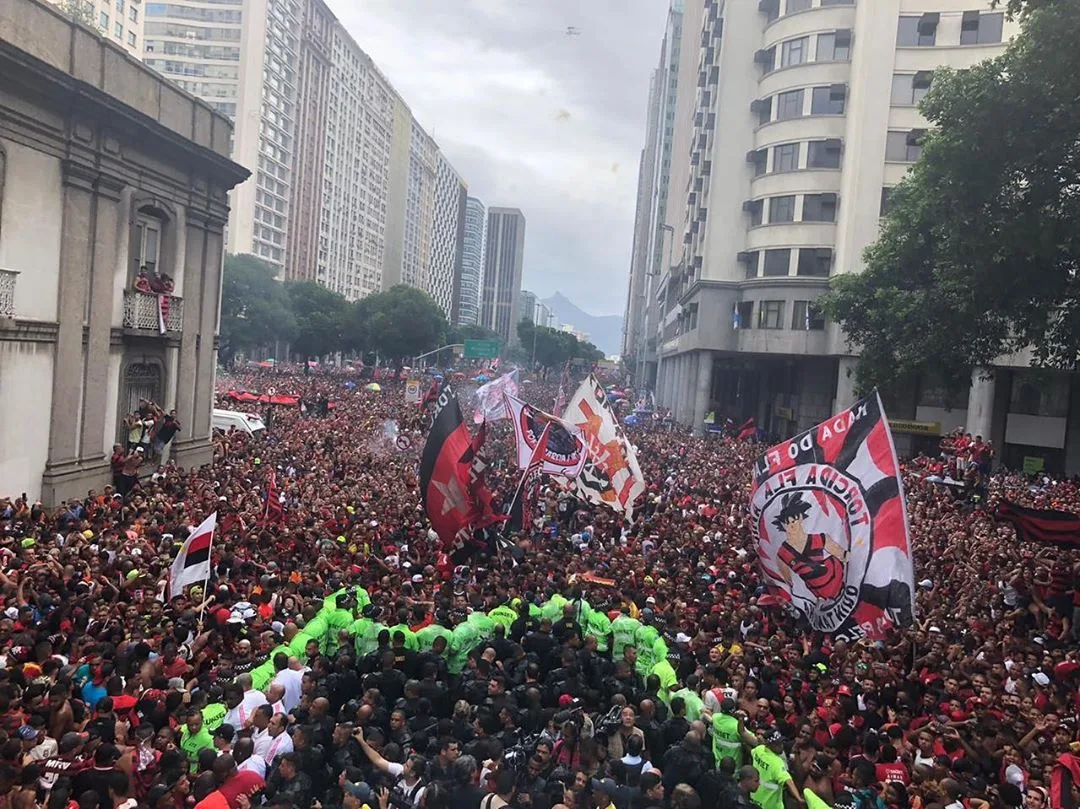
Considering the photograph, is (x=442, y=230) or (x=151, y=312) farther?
(x=442, y=230)

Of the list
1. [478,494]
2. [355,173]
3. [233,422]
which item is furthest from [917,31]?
[355,173]

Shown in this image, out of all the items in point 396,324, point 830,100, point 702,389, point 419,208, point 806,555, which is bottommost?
point 806,555

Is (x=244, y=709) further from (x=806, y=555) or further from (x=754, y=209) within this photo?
(x=754, y=209)

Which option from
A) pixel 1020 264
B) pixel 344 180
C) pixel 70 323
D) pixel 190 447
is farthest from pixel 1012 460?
pixel 344 180

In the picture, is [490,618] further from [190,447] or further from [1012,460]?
[1012,460]

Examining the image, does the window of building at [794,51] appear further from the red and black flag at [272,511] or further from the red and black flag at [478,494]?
the red and black flag at [272,511]

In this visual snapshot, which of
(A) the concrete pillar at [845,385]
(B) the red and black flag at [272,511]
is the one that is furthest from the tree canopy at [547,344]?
(B) the red and black flag at [272,511]
